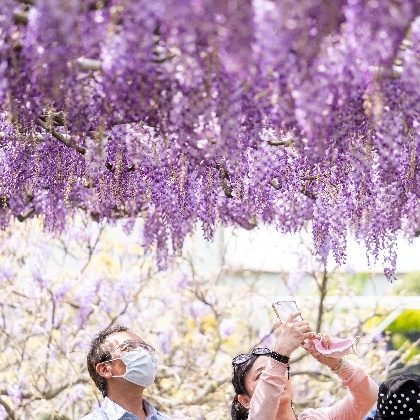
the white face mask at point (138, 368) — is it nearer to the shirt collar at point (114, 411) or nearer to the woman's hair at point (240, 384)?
the shirt collar at point (114, 411)

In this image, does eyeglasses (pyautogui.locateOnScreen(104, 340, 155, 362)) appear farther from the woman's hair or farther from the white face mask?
the woman's hair

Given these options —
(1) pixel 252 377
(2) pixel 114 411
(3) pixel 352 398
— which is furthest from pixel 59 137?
(3) pixel 352 398

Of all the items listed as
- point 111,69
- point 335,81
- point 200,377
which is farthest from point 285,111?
point 200,377

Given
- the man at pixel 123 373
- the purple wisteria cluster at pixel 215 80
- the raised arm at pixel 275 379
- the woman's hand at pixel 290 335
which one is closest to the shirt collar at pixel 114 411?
the man at pixel 123 373

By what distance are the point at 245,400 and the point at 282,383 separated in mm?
392

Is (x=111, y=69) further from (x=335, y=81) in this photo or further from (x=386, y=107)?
(x=386, y=107)

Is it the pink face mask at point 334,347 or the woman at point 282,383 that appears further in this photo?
the pink face mask at point 334,347

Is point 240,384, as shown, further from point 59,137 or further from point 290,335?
point 59,137

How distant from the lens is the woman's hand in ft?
Answer: 8.99

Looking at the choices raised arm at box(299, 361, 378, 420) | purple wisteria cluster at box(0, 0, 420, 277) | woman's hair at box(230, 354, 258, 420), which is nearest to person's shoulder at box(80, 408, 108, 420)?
woman's hair at box(230, 354, 258, 420)

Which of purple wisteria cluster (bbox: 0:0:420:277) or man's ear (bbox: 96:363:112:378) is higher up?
purple wisteria cluster (bbox: 0:0:420:277)

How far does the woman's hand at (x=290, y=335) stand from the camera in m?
2.74

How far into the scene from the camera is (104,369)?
3.18m

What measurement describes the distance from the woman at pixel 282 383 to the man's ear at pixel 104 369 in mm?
457
